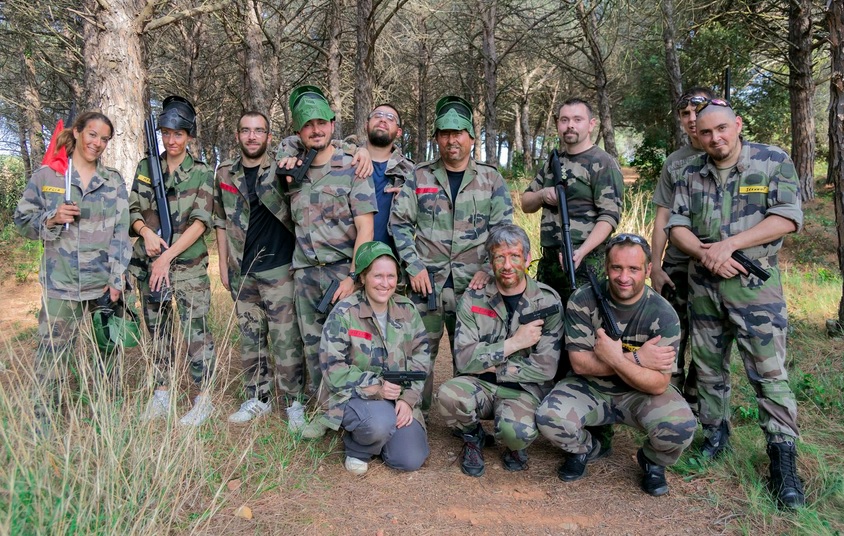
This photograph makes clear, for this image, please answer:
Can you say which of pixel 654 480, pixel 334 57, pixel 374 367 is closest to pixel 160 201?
pixel 374 367

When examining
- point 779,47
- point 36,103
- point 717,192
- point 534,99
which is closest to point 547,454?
point 717,192

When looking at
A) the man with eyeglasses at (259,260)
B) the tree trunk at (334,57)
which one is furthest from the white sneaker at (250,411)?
the tree trunk at (334,57)

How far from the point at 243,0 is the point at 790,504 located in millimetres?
10071

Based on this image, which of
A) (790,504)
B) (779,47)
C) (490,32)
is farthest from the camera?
(490,32)

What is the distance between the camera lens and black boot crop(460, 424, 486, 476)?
3480 mm

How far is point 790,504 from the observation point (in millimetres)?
2922

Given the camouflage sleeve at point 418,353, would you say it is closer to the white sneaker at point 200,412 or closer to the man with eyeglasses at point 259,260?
the man with eyeglasses at point 259,260

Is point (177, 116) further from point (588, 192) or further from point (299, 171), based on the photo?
point (588, 192)

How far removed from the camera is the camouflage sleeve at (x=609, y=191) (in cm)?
385

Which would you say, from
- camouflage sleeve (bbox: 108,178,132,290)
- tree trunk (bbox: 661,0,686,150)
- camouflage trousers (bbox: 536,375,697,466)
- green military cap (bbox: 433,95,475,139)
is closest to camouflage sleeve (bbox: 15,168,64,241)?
camouflage sleeve (bbox: 108,178,132,290)

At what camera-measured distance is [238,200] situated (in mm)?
4141

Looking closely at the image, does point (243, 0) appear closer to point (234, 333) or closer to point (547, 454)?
point (234, 333)

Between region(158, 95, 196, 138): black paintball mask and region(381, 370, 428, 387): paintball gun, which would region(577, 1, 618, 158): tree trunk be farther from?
region(381, 370, 428, 387): paintball gun

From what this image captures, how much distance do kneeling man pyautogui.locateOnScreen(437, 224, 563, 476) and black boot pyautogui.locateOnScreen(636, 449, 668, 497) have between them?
71 centimetres
